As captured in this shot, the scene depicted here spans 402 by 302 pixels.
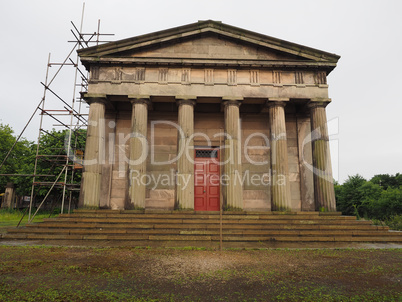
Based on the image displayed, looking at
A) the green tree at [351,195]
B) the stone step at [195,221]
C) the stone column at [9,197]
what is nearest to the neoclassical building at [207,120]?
the stone step at [195,221]

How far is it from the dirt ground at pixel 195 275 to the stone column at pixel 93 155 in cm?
440

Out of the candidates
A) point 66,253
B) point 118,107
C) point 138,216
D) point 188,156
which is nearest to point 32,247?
point 66,253

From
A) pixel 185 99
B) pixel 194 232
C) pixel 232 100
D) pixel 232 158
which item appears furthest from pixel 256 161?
pixel 194 232

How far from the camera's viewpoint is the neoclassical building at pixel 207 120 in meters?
12.9

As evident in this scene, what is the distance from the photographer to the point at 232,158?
1300 centimetres

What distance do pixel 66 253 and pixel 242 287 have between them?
5443 mm

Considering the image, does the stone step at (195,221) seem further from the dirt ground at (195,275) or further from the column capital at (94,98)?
the column capital at (94,98)

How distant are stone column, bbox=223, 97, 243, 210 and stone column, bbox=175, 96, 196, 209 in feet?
5.64

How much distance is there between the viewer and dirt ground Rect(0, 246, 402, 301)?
434 centimetres

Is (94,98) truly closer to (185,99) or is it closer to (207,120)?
(185,99)

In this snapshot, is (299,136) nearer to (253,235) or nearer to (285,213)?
(285,213)

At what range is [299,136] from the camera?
50.5ft

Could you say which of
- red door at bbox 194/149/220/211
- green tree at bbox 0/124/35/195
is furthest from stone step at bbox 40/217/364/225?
green tree at bbox 0/124/35/195

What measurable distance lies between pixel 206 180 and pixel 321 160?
609 cm
